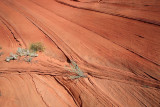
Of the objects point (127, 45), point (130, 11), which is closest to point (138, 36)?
point (127, 45)

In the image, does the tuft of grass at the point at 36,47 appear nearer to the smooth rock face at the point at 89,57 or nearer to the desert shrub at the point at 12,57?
the smooth rock face at the point at 89,57

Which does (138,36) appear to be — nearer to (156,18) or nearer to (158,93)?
(156,18)

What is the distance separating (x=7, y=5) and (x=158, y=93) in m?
8.18

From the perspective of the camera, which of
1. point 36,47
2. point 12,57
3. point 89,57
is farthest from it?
point 36,47

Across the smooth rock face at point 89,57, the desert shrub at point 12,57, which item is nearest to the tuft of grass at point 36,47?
the smooth rock face at point 89,57

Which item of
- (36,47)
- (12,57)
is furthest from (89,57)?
(12,57)

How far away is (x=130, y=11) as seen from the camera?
435 cm

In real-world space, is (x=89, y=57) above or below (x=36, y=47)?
below

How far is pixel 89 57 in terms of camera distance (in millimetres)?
3082

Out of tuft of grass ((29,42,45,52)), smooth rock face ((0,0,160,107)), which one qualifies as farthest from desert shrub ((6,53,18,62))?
tuft of grass ((29,42,45,52))

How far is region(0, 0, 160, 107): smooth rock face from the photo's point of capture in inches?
89.1

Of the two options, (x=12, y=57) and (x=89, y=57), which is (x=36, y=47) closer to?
(x=12, y=57)

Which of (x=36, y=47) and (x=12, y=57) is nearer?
(x=12, y=57)

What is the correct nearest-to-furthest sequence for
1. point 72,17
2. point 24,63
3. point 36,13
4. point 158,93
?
point 158,93 < point 24,63 < point 72,17 < point 36,13
